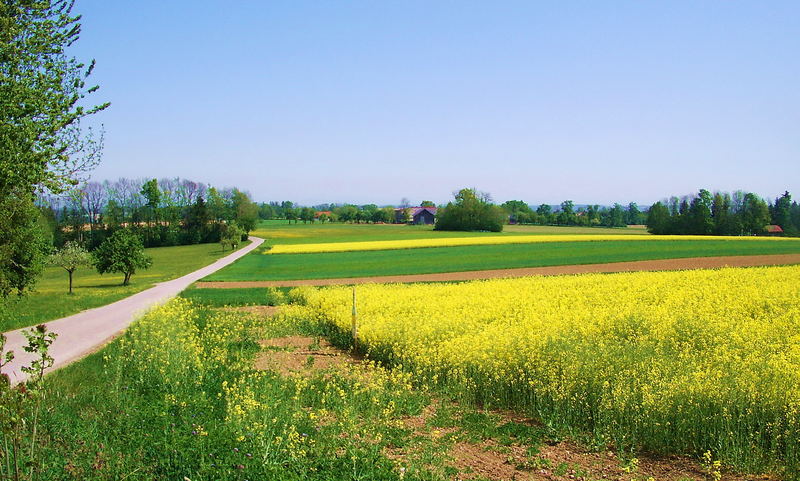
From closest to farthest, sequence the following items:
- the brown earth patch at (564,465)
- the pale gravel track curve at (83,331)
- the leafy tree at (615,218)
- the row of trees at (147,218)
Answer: the brown earth patch at (564,465) → the pale gravel track curve at (83,331) → the row of trees at (147,218) → the leafy tree at (615,218)

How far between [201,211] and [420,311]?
78.6 metres

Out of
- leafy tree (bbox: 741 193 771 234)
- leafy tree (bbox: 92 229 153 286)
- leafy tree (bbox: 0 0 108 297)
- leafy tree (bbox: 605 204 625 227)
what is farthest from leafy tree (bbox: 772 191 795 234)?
leafy tree (bbox: 0 0 108 297)

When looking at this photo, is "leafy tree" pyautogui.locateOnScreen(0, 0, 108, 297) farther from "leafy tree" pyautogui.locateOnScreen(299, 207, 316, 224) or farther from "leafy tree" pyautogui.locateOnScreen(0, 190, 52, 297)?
"leafy tree" pyautogui.locateOnScreen(299, 207, 316, 224)

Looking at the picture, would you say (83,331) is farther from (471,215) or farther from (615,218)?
(615,218)

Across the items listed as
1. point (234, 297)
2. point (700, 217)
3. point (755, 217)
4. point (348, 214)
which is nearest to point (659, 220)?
point (700, 217)

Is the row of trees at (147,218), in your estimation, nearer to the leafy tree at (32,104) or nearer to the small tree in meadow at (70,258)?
the small tree in meadow at (70,258)

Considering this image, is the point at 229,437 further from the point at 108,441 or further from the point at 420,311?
the point at 420,311

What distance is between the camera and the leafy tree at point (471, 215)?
104000mm

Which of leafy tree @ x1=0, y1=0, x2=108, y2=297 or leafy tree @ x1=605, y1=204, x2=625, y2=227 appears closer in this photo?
leafy tree @ x1=0, y1=0, x2=108, y2=297

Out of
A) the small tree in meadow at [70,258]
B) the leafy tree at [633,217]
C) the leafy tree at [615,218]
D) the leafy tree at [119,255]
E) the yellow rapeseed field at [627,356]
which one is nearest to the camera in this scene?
the yellow rapeseed field at [627,356]

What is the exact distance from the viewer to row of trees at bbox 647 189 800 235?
277ft

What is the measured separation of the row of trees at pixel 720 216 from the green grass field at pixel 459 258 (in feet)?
117

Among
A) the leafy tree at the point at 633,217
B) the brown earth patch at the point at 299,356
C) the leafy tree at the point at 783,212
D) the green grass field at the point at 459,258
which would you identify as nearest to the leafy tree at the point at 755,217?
the leafy tree at the point at 783,212

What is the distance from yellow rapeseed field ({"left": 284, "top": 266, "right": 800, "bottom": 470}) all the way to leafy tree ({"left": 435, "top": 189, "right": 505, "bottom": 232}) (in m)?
83.7
